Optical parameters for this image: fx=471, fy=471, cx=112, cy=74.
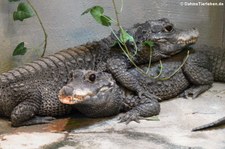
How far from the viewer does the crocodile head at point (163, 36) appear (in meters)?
4.58

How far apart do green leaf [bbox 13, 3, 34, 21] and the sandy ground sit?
3.31ft

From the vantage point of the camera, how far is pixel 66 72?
4449 millimetres

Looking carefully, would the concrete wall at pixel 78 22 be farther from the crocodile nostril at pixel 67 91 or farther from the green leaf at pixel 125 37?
the crocodile nostril at pixel 67 91

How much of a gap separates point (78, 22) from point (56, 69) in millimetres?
747

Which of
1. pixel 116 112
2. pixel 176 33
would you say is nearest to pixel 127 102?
pixel 116 112

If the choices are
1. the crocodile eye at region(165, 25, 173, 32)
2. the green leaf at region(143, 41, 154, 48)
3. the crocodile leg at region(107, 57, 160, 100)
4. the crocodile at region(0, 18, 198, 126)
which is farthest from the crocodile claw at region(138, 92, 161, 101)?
the crocodile eye at region(165, 25, 173, 32)

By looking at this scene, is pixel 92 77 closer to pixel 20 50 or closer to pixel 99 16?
pixel 99 16

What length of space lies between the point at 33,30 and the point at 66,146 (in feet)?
6.07

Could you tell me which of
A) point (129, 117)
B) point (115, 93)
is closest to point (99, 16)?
point (115, 93)

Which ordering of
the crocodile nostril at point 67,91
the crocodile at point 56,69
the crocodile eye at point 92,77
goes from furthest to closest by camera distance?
the crocodile at point 56,69 < the crocodile eye at point 92,77 < the crocodile nostril at point 67,91

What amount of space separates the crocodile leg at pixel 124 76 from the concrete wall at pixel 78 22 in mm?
680

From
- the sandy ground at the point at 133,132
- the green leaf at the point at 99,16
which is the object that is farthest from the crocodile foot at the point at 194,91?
the green leaf at the point at 99,16

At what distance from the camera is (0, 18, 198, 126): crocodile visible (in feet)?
13.8

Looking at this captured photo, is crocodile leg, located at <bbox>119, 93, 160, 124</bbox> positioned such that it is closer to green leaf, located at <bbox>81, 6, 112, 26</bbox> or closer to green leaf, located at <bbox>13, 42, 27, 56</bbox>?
green leaf, located at <bbox>81, 6, 112, 26</bbox>
